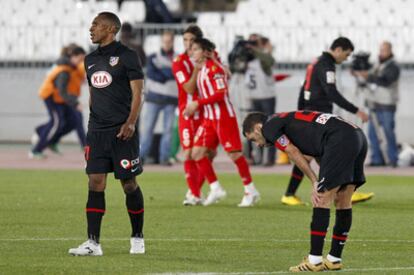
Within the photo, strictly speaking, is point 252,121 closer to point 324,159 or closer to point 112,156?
point 324,159

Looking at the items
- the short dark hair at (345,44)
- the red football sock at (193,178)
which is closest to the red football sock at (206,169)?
the red football sock at (193,178)

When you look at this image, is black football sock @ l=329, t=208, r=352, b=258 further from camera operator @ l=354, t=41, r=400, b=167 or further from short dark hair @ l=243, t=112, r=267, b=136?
camera operator @ l=354, t=41, r=400, b=167

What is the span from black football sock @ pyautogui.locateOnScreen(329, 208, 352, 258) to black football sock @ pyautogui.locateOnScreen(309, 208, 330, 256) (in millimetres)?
171

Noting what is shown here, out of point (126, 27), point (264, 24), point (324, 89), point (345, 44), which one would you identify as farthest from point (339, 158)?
point (264, 24)

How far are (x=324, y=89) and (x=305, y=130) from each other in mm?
5517

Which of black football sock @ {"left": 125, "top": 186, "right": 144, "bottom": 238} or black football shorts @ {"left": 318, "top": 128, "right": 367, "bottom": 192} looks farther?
black football sock @ {"left": 125, "top": 186, "right": 144, "bottom": 238}

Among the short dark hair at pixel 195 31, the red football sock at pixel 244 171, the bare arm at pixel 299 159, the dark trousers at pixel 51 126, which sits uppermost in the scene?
the short dark hair at pixel 195 31

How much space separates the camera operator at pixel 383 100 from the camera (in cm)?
2292

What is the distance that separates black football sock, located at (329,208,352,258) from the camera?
9.70 metres

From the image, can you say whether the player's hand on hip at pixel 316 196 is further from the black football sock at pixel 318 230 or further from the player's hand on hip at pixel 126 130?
the player's hand on hip at pixel 126 130

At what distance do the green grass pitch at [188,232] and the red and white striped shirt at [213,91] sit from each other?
1151 mm

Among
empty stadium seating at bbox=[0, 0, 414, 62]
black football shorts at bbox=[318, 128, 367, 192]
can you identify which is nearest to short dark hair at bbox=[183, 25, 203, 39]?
black football shorts at bbox=[318, 128, 367, 192]

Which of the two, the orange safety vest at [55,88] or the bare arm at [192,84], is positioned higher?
the bare arm at [192,84]

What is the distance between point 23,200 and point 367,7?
15.5m
